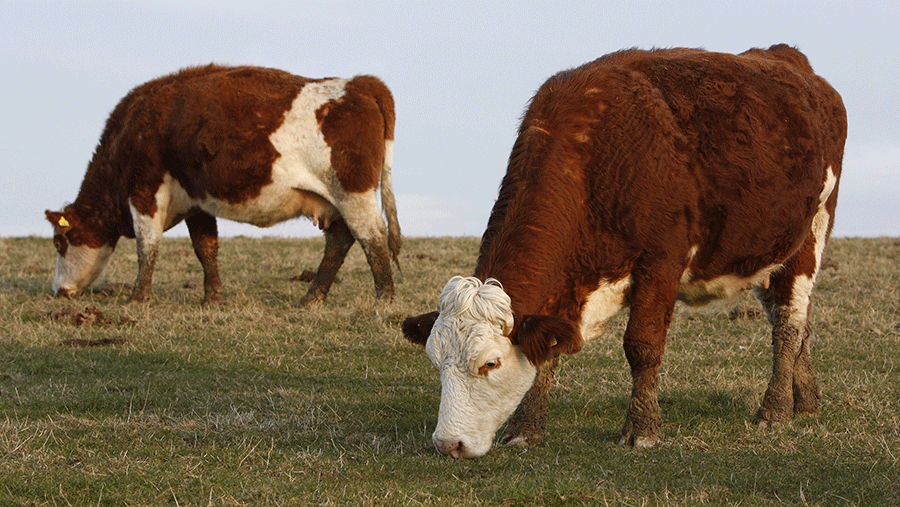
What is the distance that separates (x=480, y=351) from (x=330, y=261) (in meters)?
7.57

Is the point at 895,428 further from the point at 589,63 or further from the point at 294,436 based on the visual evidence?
the point at 294,436

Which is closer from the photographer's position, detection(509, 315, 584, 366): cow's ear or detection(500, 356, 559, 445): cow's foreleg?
detection(509, 315, 584, 366): cow's ear

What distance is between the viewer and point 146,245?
40.7ft

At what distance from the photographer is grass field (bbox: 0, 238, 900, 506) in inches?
184

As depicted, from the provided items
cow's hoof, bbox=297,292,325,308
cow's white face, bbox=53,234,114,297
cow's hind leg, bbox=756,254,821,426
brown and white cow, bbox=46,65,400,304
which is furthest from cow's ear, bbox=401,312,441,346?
cow's white face, bbox=53,234,114,297

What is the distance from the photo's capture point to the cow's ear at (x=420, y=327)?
5273 mm

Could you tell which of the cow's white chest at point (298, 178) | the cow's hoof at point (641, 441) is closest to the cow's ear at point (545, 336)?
the cow's hoof at point (641, 441)

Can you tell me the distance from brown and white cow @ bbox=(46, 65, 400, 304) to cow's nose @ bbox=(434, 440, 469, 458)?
7.05 metres

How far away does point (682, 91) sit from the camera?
6062 mm

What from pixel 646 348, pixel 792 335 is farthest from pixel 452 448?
pixel 792 335

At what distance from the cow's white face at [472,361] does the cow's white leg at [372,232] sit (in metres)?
6.88

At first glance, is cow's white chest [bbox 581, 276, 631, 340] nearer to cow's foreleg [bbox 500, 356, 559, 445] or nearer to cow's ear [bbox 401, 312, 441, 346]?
cow's foreleg [bbox 500, 356, 559, 445]

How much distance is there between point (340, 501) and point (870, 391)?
500 centimetres

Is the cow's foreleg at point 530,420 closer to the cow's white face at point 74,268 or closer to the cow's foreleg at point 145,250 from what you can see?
the cow's foreleg at point 145,250
